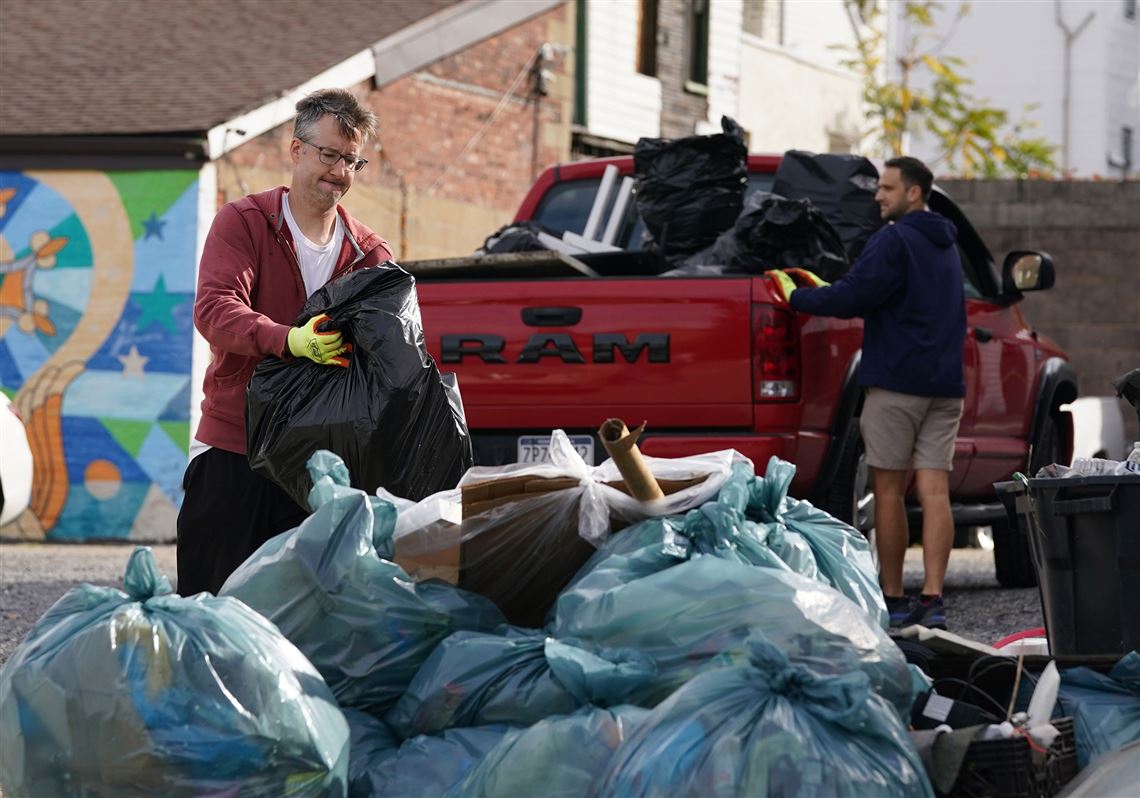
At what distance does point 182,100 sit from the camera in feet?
48.7

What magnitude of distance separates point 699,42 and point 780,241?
15382 mm

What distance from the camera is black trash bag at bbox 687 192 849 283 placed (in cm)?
810

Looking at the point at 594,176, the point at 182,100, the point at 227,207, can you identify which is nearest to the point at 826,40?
the point at 182,100

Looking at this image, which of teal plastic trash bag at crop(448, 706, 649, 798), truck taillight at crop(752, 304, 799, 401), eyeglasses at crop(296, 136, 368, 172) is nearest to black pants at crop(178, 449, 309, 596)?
eyeglasses at crop(296, 136, 368, 172)

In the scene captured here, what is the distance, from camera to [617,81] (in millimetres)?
20812

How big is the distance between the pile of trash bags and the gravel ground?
337 cm

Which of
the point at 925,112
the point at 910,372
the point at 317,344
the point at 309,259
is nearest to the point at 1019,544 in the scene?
the point at 910,372

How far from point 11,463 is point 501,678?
7612 millimetres

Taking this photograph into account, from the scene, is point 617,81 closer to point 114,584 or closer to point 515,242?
point 515,242

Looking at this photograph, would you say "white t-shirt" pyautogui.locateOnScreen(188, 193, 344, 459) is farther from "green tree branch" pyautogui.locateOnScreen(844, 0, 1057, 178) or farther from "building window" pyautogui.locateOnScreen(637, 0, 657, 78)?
"green tree branch" pyautogui.locateOnScreen(844, 0, 1057, 178)

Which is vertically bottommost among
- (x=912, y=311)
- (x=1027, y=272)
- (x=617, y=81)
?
(x=912, y=311)

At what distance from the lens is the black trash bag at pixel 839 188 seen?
875 centimetres

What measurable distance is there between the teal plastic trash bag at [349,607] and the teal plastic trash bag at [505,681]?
8 cm

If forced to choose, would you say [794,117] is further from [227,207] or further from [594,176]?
[227,207]
